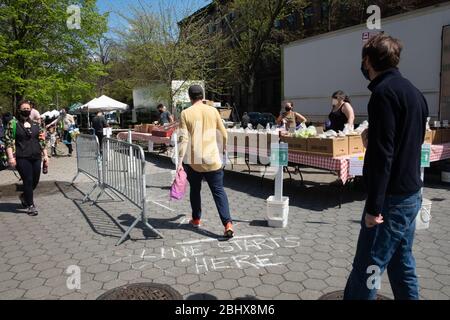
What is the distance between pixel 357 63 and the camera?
9.91 metres

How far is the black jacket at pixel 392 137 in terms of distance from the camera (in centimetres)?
210

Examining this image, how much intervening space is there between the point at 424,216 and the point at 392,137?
3276mm

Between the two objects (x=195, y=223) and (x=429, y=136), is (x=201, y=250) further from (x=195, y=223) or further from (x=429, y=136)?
(x=429, y=136)

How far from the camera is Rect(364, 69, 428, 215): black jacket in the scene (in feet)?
6.88

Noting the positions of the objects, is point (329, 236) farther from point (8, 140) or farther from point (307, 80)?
point (307, 80)

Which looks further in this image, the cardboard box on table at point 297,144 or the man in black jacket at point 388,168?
the cardboard box on table at point 297,144

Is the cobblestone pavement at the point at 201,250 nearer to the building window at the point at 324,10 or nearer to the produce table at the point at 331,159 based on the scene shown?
the produce table at the point at 331,159

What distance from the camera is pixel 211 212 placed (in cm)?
585

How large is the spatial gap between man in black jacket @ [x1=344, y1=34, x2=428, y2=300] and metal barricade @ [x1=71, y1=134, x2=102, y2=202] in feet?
17.1

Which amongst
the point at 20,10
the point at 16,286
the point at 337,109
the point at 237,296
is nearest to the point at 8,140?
the point at 16,286

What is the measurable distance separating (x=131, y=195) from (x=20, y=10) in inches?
459

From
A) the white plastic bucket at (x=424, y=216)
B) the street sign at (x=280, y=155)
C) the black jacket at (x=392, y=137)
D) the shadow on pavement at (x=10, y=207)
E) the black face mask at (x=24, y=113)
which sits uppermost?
the black face mask at (x=24, y=113)

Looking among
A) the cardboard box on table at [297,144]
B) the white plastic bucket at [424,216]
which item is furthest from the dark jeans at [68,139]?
the white plastic bucket at [424,216]

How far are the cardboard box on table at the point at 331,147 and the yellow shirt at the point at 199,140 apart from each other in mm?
2273
